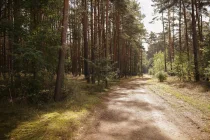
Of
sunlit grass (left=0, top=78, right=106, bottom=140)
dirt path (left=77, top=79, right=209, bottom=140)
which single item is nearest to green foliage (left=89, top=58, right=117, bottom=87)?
dirt path (left=77, top=79, right=209, bottom=140)

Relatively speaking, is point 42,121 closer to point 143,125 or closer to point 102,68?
point 143,125

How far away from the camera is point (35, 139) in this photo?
16.9 feet

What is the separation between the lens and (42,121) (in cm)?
650

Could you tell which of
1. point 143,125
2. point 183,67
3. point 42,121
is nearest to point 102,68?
point 143,125

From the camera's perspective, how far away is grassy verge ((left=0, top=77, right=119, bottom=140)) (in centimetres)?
550

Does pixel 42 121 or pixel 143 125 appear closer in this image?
pixel 42 121

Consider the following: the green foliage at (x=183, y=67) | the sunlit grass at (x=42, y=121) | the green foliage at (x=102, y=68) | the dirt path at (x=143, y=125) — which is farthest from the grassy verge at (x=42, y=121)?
the green foliage at (x=183, y=67)

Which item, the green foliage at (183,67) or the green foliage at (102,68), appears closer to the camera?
the green foliage at (102,68)

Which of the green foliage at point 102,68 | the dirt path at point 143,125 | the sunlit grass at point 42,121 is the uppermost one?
the green foliage at point 102,68

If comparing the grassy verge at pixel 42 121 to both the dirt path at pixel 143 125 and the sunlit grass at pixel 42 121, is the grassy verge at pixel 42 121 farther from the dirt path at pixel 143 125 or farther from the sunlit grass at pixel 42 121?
the dirt path at pixel 143 125

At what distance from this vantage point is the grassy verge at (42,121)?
550 centimetres

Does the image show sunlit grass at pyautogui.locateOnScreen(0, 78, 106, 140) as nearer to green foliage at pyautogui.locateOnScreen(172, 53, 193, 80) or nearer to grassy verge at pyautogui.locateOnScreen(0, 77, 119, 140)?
grassy verge at pyautogui.locateOnScreen(0, 77, 119, 140)

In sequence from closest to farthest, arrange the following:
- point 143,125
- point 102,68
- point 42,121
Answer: point 42,121 < point 143,125 < point 102,68

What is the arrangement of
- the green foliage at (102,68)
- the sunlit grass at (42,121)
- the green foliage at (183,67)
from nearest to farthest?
the sunlit grass at (42,121) → the green foliage at (102,68) → the green foliage at (183,67)
